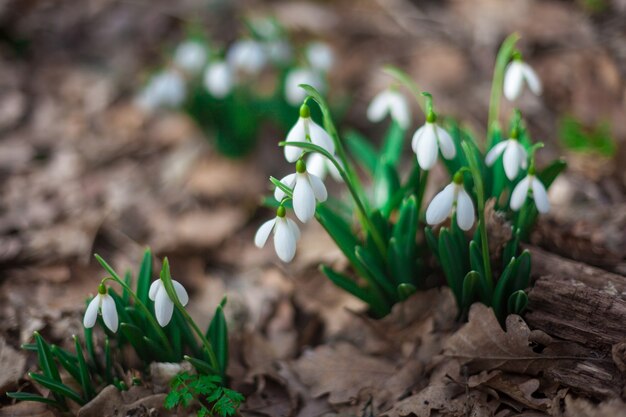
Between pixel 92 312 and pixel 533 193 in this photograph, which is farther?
pixel 533 193

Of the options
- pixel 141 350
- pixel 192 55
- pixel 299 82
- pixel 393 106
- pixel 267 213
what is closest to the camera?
pixel 141 350

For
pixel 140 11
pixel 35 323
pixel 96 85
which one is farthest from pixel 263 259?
pixel 140 11

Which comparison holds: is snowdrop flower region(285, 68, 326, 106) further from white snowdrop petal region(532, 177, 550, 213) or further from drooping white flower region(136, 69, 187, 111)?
white snowdrop petal region(532, 177, 550, 213)

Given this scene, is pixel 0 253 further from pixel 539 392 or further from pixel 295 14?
pixel 295 14

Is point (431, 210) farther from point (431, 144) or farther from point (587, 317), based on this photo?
point (587, 317)

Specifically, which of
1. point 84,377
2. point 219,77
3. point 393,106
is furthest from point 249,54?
point 84,377
